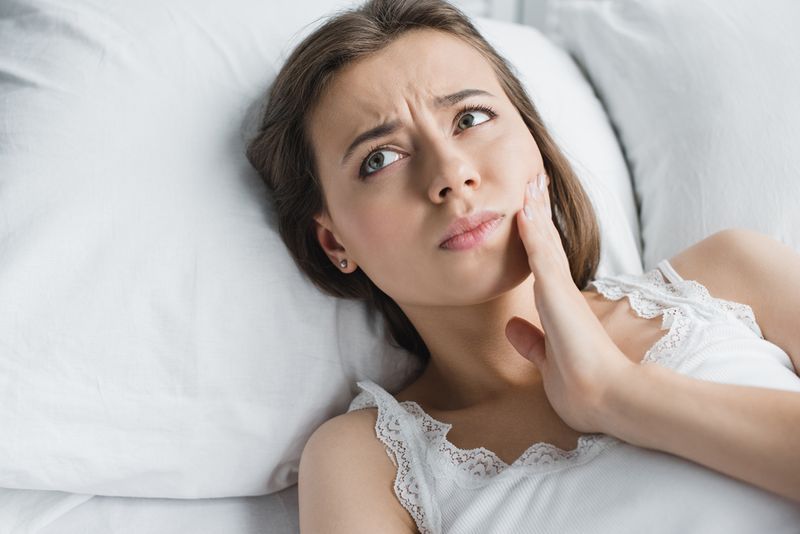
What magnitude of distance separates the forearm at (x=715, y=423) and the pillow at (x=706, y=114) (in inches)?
22.6

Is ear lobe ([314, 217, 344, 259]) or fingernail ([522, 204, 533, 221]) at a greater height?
fingernail ([522, 204, 533, 221])

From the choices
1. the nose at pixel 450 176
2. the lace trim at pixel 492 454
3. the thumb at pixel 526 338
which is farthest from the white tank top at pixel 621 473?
the nose at pixel 450 176

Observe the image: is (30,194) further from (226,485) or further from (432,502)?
(432,502)

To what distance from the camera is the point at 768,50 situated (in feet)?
5.20

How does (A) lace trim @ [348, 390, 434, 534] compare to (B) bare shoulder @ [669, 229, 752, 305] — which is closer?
(A) lace trim @ [348, 390, 434, 534]

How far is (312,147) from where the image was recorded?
1.31 meters

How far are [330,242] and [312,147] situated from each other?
0.53 feet

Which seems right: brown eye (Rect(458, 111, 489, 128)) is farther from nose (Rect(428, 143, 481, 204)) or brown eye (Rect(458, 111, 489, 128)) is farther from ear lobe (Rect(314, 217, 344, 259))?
ear lobe (Rect(314, 217, 344, 259))

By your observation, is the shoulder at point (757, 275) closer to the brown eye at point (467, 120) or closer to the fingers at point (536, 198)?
the fingers at point (536, 198)

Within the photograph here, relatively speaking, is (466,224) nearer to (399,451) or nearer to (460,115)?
(460,115)

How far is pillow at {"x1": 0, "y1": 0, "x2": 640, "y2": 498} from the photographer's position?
1196mm

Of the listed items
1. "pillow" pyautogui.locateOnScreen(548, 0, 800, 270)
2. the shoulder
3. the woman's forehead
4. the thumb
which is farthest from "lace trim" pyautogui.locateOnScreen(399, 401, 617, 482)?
"pillow" pyautogui.locateOnScreen(548, 0, 800, 270)

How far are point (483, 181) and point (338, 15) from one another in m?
0.42

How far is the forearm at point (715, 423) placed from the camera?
945 millimetres
